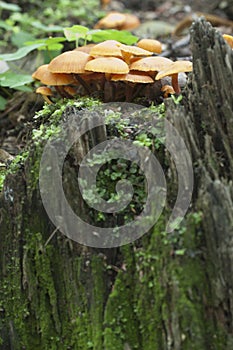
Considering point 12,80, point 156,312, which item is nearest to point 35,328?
point 156,312

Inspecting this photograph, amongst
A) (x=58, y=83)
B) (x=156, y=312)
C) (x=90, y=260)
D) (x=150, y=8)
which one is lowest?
(x=156, y=312)

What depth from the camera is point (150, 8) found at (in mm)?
9625

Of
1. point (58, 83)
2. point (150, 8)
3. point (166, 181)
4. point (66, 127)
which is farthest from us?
point (150, 8)

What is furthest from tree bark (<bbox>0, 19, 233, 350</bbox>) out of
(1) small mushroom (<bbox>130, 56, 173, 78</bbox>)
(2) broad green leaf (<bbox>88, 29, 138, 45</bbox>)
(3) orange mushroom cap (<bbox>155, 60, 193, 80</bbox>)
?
(2) broad green leaf (<bbox>88, 29, 138, 45</bbox>)

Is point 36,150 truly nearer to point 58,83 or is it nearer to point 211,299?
point 58,83

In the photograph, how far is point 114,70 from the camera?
10.9 feet

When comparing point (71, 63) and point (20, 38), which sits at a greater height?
point (20, 38)

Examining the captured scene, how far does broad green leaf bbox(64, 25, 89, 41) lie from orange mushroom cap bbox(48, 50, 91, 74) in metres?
0.71

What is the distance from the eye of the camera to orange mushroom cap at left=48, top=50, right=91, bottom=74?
350 centimetres

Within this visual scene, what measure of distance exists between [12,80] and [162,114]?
6.84 feet

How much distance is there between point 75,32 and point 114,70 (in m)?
1.19

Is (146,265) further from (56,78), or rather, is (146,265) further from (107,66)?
(56,78)

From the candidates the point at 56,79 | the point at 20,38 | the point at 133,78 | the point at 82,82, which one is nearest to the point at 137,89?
the point at 133,78

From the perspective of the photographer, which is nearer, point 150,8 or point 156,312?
point 156,312
